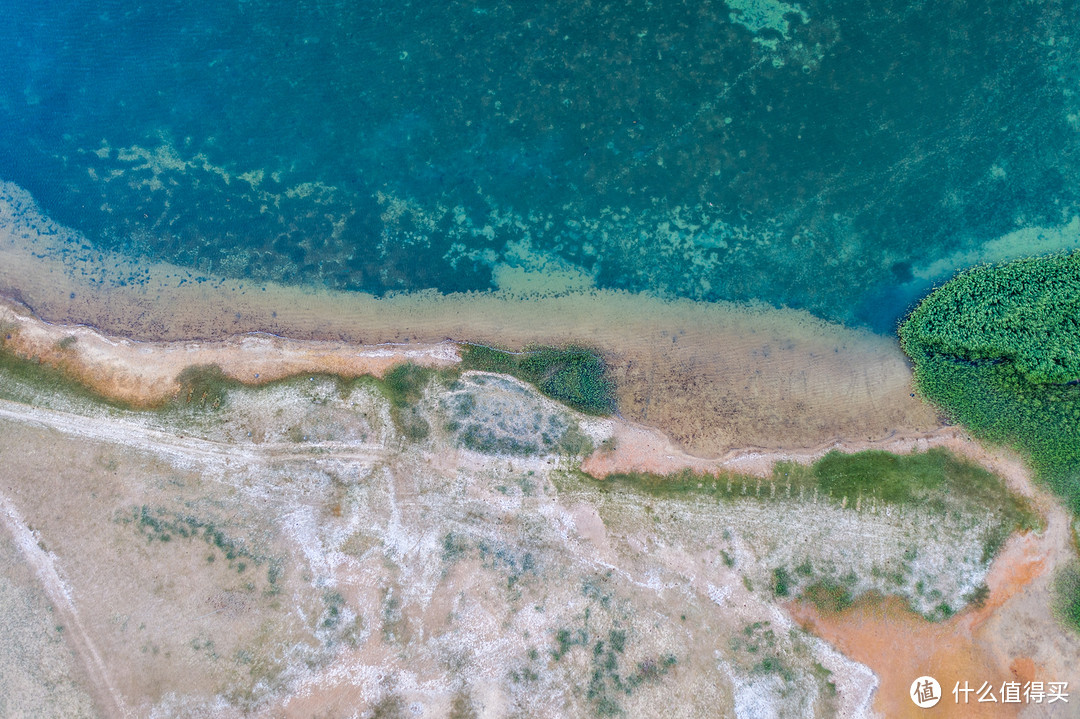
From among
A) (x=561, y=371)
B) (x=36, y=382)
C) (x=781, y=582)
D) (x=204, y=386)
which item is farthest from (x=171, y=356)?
(x=781, y=582)

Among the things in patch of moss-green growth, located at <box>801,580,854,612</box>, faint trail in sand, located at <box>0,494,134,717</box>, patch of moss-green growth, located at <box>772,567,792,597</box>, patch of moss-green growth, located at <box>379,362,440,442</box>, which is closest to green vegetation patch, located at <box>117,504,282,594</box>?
faint trail in sand, located at <box>0,494,134,717</box>

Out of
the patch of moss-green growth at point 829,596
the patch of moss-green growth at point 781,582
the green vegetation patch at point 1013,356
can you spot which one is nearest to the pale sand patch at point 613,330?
the green vegetation patch at point 1013,356

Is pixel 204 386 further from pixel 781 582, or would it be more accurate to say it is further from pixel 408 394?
pixel 781 582

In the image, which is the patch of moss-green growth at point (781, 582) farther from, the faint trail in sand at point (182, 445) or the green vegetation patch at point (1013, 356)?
the faint trail in sand at point (182, 445)

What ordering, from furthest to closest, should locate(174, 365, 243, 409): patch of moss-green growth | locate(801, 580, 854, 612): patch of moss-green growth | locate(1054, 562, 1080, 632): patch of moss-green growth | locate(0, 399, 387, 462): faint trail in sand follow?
1. locate(174, 365, 243, 409): patch of moss-green growth
2. locate(0, 399, 387, 462): faint trail in sand
3. locate(801, 580, 854, 612): patch of moss-green growth
4. locate(1054, 562, 1080, 632): patch of moss-green growth

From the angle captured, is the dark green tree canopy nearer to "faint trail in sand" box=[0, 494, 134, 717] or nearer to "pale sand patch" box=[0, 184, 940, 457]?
"pale sand patch" box=[0, 184, 940, 457]
